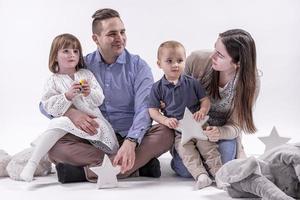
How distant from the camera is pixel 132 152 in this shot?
9.84 ft

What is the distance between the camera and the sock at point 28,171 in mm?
2973

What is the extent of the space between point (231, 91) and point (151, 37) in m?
1.03

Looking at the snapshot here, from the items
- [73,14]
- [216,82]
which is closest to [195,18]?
[73,14]

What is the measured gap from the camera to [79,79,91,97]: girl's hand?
3043 millimetres

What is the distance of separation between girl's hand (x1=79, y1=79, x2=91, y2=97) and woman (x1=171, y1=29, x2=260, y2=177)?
0.48 meters

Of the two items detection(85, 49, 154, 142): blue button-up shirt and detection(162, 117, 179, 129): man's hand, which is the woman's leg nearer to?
detection(162, 117, 179, 129): man's hand

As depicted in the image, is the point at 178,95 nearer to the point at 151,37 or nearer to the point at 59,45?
the point at 59,45

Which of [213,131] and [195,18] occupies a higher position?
[195,18]

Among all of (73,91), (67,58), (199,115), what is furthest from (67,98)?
(199,115)

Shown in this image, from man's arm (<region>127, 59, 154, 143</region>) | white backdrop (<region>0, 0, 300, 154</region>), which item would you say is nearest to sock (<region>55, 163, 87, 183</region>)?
man's arm (<region>127, 59, 154, 143</region>)

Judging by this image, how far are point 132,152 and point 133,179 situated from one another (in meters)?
0.17

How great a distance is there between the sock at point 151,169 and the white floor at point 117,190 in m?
0.04

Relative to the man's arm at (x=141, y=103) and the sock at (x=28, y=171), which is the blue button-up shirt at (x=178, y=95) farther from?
the sock at (x=28, y=171)

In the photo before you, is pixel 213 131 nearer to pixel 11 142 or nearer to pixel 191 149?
pixel 191 149
